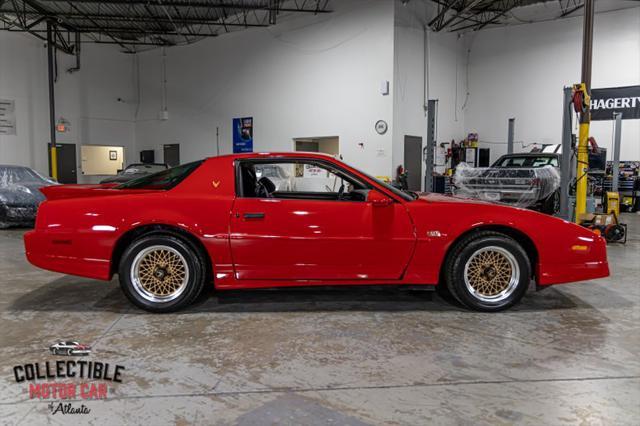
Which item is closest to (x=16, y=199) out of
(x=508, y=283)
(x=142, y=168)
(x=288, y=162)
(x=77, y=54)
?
(x=142, y=168)

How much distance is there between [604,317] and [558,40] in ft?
41.2

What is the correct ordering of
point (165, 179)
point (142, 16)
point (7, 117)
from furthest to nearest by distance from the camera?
1. point (7, 117)
2. point (142, 16)
3. point (165, 179)

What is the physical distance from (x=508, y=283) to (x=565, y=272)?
0.42 metres

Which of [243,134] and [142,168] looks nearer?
[142,168]

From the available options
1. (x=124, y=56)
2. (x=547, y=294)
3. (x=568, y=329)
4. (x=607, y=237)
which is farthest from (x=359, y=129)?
(x=124, y=56)

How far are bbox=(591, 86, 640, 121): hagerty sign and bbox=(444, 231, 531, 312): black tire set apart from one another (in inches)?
296

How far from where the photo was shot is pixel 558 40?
1341 cm

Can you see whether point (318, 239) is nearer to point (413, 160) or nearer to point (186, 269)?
point (186, 269)

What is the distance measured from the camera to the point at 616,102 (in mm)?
9336

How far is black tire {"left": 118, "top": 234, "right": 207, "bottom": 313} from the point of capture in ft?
11.1

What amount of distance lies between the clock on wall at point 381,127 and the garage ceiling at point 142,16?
3.72 m

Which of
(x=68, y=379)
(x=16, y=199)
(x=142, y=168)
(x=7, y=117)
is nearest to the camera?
(x=68, y=379)

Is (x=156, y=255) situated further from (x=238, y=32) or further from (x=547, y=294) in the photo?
(x=238, y=32)

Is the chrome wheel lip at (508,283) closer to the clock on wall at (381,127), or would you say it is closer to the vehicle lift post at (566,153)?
the vehicle lift post at (566,153)
